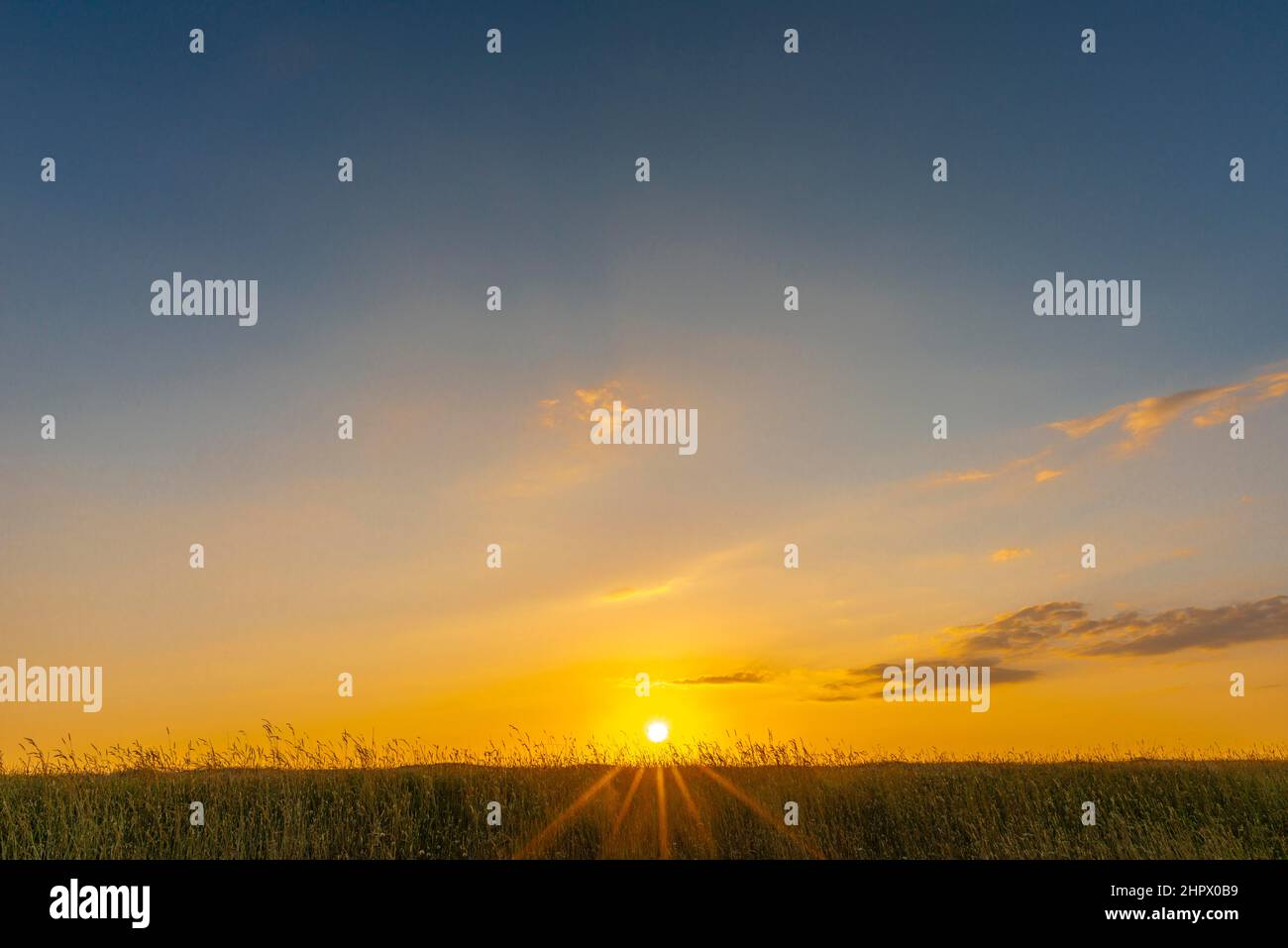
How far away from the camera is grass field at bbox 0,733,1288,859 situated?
18.1m

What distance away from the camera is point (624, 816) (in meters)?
19.8

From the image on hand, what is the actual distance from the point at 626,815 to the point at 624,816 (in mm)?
74

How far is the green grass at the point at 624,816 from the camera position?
18.1 meters

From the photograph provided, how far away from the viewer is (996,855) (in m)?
18.1

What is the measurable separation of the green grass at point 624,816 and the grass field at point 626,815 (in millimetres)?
39

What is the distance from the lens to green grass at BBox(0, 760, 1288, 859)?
18.1 metres

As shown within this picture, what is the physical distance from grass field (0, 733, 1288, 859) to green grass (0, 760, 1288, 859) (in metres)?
0.04

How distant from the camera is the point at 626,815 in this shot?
783 inches

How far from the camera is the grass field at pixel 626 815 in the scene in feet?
59.4
